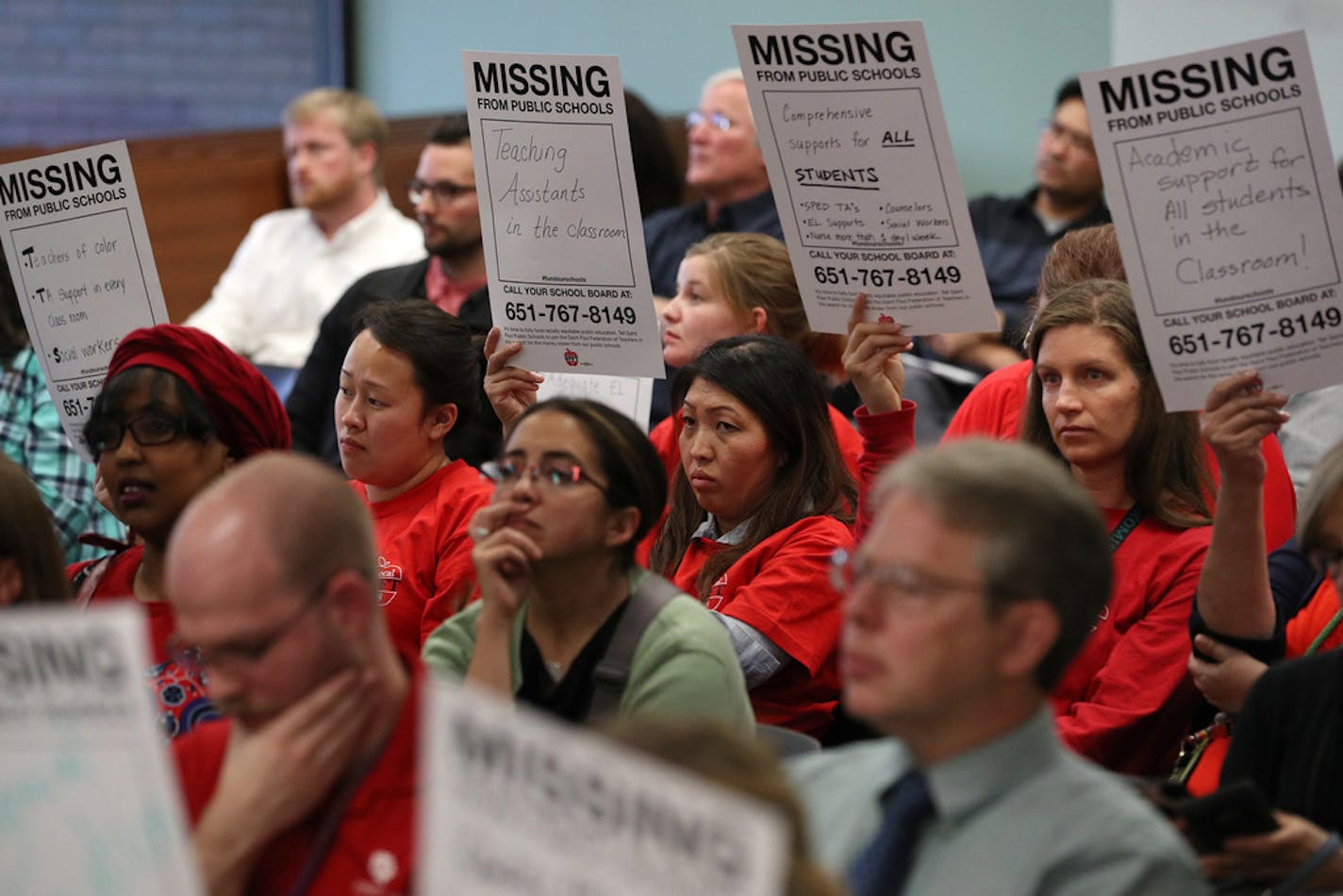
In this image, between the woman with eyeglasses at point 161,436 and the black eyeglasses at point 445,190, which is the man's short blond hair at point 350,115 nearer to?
the black eyeglasses at point 445,190

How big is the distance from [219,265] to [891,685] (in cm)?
563

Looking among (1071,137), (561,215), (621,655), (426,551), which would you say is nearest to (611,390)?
(561,215)

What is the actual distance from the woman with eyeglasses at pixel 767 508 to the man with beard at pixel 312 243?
3045 millimetres

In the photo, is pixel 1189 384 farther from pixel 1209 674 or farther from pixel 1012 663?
pixel 1012 663

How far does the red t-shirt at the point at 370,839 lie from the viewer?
6.06 ft

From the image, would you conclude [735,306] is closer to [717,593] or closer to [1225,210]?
[717,593]

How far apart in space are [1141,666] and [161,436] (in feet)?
5.60

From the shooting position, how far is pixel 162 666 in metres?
2.79

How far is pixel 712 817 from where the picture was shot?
4.13ft

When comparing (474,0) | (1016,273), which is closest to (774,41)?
(1016,273)

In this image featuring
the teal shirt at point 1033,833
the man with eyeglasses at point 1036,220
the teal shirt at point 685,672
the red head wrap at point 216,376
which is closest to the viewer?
the teal shirt at point 1033,833

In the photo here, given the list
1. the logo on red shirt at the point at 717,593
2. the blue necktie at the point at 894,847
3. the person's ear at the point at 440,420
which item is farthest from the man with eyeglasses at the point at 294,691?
the person's ear at the point at 440,420

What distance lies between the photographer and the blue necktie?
1784mm

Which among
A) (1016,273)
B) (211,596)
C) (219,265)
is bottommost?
(211,596)
